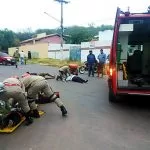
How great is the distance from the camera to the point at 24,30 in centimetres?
12238

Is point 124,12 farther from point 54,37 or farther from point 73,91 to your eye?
point 54,37

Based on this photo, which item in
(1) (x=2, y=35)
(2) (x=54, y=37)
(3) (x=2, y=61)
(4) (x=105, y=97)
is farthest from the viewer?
(2) (x=54, y=37)

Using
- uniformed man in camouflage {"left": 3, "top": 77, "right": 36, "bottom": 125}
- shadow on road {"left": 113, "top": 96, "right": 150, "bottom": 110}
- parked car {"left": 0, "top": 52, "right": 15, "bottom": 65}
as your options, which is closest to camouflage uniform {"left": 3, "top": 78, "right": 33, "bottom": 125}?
uniformed man in camouflage {"left": 3, "top": 77, "right": 36, "bottom": 125}

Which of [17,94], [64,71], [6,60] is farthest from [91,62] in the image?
[6,60]

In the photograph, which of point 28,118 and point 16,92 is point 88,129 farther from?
point 16,92

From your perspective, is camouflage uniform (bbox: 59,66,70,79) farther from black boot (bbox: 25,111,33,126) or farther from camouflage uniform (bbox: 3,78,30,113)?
camouflage uniform (bbox: 3,78,30,113)

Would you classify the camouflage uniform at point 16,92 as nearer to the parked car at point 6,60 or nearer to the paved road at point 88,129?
the paved road at point 88,129

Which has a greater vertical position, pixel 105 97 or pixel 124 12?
pixel 124 12

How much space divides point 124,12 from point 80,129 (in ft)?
13.2

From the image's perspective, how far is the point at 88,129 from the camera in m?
8.45

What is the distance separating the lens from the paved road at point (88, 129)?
7156 millimetres

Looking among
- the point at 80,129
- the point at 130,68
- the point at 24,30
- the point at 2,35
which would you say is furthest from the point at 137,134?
the point at 24,30

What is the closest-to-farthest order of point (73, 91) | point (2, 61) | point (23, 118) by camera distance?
point (23, 118)
point (73, 91)
point (2, 61)

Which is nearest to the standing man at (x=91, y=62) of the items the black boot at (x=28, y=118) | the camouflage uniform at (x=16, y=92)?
the black boot at (x=28, y=118)
